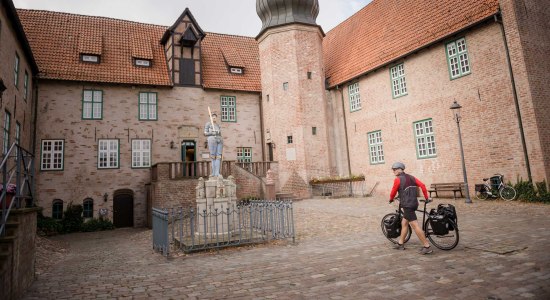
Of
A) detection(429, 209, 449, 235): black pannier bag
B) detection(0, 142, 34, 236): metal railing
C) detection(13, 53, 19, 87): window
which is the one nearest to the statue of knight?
detection(0, 142, 34, 236): metal railing

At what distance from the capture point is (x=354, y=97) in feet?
69.8

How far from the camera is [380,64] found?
1886cm

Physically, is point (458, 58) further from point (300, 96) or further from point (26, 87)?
point (26, 87)

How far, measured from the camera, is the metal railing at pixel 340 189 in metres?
20.0

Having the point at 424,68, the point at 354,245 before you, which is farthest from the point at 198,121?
the point at 354,245

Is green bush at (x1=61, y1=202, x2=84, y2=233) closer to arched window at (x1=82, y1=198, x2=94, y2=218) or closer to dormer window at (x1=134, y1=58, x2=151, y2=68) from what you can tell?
arched window at (x1=82, y1=198, x2=94, y2=218)

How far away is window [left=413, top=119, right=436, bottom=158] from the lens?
16.6 metres

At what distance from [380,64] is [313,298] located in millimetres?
16943

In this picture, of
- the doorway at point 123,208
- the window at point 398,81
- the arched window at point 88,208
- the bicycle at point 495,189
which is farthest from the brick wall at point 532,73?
the arched window at point 88,208

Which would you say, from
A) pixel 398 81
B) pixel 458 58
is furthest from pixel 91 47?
pixel 458 58

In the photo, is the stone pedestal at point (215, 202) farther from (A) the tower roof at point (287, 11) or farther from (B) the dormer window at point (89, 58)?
(A) the tower roof at point (287, 11)

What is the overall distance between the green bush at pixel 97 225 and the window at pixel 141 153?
3.44 m

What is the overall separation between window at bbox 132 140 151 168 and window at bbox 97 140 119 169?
3.15 feet

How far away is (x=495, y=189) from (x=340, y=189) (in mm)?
Answer: 8277
